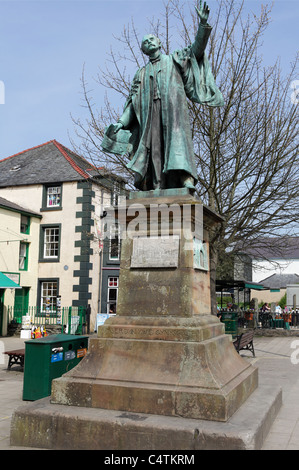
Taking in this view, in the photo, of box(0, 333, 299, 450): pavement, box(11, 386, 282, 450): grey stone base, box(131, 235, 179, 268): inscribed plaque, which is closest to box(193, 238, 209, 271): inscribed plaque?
box(131, 235, 179, 268): inscribed plaque

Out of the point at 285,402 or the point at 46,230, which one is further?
the point at 46,230

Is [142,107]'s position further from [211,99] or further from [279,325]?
[279,325]

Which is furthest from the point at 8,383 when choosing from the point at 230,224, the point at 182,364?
the point at 230,224

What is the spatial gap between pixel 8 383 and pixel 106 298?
15461mm

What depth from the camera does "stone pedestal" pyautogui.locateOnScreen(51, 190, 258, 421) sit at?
4355mm

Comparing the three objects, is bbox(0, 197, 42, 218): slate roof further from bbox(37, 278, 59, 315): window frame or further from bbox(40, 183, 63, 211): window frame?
bbox(37, 278, 59, 315): window frame

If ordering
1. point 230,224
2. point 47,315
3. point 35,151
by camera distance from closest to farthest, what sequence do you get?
point 230,224
point 47,315
point 35,151

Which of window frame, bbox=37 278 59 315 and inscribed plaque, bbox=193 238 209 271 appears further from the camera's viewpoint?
window frame, bbox=37 278 59 315

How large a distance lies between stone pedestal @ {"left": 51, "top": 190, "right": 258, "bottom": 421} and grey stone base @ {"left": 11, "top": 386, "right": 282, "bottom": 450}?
6.3 inches

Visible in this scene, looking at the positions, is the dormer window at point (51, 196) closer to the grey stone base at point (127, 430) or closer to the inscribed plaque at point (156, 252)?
the inscribed plaque at point (156, 252)

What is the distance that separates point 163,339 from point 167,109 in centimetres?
286

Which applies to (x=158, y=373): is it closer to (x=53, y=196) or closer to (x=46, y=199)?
(x=53, y=196)

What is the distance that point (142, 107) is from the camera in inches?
229
